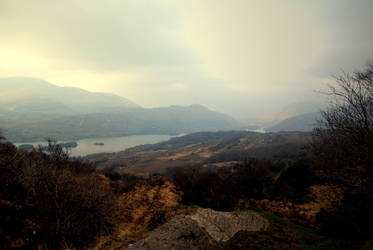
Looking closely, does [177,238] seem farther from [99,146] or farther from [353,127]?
[99,146]

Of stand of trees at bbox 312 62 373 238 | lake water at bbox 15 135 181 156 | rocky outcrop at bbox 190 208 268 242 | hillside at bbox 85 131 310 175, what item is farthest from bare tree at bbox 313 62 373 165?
lake water at bbox 15 135 181 156

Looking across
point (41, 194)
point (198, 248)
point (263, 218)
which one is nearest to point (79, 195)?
point (41, 194)

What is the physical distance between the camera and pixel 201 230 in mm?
4430

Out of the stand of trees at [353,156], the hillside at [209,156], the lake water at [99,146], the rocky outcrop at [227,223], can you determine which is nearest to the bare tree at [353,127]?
the stand of trees at [353,156]

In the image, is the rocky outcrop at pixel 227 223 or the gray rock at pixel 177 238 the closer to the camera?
the gray rock at pixel 177 238

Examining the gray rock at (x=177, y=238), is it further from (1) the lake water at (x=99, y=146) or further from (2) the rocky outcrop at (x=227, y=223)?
(1) the lake water at (x=99, y=146)

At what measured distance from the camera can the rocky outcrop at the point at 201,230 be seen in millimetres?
3746

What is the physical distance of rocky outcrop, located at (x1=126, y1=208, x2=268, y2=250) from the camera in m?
3.75

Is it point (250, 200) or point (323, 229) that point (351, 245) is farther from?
point (250, 200)

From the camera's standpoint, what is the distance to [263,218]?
18.0ft

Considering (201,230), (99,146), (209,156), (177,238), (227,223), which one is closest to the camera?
(177,238)

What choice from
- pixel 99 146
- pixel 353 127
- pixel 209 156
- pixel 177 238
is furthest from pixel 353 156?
pixel 99 146

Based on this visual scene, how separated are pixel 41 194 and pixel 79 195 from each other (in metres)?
0.96

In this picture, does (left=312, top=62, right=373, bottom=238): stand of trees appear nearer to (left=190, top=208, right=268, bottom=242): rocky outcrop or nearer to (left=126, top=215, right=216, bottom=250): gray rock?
(left=190, top=208, right=268, bottom=242): rocky outcrop
